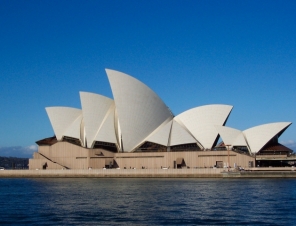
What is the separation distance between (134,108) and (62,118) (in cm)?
1133

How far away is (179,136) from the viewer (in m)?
60.2

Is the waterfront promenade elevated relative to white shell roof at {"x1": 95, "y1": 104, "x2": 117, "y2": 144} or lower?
lower

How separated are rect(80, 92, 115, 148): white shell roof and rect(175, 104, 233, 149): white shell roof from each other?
11099mm

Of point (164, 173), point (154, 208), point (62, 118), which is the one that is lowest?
point (154, 208)

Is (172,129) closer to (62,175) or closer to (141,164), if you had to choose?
(141,164)

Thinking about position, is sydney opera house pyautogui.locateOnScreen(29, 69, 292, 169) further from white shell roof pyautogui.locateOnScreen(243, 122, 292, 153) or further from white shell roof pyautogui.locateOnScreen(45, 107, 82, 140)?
white shell roof pyautogui.locateOnScreen(45, 107, 82, 140)

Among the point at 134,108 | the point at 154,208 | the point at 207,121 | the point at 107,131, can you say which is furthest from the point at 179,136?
the point at 154,208

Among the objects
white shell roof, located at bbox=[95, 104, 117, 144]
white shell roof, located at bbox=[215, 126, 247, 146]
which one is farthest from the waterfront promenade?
white shell roof, located at bbox=[215, 126, 247, 146]

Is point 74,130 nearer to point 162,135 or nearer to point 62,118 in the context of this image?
point 62,118

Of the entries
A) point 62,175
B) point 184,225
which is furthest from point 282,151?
point 184,225

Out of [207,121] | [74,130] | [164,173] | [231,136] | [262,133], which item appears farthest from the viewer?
[74,130]

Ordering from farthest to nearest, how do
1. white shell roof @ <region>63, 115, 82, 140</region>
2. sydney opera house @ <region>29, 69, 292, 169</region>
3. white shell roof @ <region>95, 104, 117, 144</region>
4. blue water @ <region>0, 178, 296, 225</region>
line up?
white shell roof @ <region>63, 115, 82, 140</region> < white shell roof @ <region>95, 104, 117, 144</region> < sydney opera house @ <region>29, 69, 292, 169</region> < blue water @ <region>0, 178, 296, 225</region>

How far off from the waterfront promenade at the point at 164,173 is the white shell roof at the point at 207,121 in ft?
21.3

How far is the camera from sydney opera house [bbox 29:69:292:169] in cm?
5794
